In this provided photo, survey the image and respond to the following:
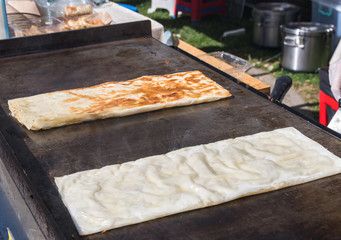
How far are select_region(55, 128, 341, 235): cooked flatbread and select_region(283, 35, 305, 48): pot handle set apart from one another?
14.8ft

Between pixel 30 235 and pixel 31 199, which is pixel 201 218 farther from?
pixel 30 235

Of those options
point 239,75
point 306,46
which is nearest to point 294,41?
point 306,46

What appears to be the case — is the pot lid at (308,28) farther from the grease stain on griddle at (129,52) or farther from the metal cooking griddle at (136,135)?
the grease stain on griddle at (129,52)

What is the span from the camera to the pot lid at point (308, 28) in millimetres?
6371

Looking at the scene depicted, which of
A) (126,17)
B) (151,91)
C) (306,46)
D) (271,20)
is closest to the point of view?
(151,91)

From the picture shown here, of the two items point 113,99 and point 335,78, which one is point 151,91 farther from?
point 335,78

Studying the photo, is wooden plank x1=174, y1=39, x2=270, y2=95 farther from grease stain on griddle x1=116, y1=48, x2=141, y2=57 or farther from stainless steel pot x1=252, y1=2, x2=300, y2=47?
stainless steel pot x1=252, y1=2, x2=300, y2=47

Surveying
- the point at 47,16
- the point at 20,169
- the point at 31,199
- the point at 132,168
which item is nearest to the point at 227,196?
the point at 132,168

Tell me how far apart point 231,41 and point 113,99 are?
5.85m

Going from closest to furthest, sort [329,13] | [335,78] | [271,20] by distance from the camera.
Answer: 1. [335,78]
2. [329,13]
3. [271,20]

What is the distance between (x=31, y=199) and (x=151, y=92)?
1210 millimetres

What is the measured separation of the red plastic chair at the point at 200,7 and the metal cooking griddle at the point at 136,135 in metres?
5.48

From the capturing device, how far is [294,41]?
650cm

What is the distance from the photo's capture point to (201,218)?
1.70 m
